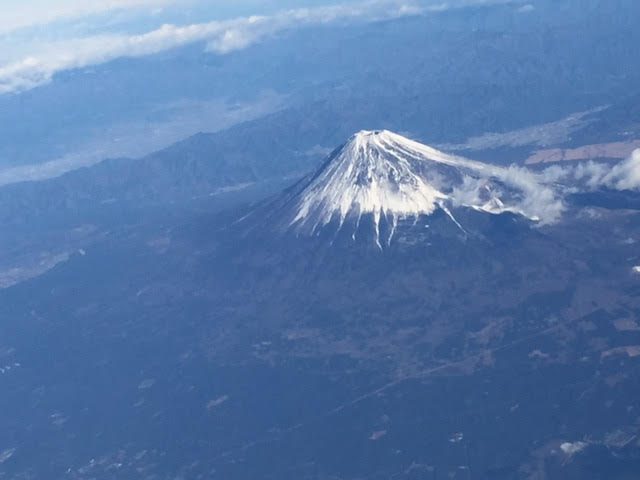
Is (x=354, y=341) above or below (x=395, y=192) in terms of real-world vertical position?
below

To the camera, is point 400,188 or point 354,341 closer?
point 354,341

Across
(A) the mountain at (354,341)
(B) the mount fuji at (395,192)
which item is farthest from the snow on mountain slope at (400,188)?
(A) the mountain at (354,341)

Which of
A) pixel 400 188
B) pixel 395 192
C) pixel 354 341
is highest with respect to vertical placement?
pixel 400 188

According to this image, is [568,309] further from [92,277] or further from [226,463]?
[92,277]

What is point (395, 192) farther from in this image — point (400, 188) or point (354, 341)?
point (354, 341)

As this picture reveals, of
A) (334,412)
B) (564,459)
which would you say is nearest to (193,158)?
(334,412)

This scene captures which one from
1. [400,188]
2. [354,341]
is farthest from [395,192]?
[354,341]

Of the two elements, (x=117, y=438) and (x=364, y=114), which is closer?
(x=117, y=438)
